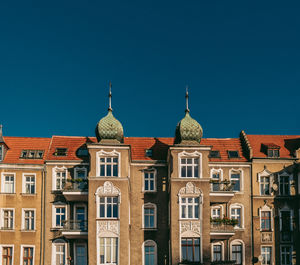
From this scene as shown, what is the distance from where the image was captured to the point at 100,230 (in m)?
42.5

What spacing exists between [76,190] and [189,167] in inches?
350

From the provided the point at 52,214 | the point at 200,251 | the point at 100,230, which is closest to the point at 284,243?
the point at 200,251

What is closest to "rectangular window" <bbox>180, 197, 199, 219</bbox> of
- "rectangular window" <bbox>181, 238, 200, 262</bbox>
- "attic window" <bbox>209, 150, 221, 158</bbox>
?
"rectangular window" <bbox>181, 238, 200, 262</bbox>

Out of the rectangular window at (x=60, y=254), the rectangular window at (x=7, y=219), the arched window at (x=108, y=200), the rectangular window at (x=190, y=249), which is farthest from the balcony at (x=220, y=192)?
the rectangular window at (x=7, y=219)

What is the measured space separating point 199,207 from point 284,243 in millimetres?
8112

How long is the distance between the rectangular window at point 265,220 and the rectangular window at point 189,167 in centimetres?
690

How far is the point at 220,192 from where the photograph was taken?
44.8 m

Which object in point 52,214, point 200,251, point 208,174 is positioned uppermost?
point 208,174

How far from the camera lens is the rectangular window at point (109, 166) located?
144 feet

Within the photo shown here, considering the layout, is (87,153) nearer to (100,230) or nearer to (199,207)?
(100,230)

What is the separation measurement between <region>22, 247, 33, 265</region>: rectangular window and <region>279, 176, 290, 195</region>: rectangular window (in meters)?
20.7

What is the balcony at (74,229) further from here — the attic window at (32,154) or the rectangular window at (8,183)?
the attic window at (32,154)

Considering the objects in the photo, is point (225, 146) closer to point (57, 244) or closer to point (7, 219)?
point (57, 244)

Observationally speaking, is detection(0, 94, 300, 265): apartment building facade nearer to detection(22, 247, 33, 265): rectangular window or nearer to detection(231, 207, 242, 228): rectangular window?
detection(22, 247, 33, 265): rectangular window
